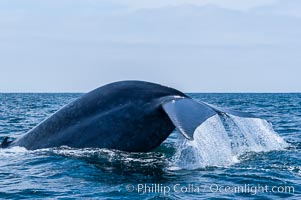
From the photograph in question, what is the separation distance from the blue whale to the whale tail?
3 cm

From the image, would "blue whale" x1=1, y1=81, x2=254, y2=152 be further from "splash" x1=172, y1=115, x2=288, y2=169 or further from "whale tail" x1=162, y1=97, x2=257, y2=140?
"splash" x1=172, y1=115, x2=288, y2=169

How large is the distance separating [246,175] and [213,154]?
2.86ft

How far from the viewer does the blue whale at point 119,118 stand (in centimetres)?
790

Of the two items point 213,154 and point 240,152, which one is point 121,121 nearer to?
point 213,154

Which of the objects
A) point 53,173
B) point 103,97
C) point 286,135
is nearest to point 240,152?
point 103,97

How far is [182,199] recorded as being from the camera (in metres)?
6.16

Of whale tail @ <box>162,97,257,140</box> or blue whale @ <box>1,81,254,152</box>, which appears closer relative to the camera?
whale tail @ <box>162,97,257,140</box>

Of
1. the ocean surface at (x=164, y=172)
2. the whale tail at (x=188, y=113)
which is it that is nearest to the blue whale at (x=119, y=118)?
the whale tail at (x=188, y=113)

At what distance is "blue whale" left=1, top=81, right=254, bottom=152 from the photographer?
311 inches

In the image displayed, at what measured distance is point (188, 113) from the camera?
22.5 ft

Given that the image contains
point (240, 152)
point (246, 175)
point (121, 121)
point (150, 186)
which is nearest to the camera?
point (150, 186)

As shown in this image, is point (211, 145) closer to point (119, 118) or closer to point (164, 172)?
point (164, 172)

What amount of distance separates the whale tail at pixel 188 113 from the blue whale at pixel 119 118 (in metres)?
0.03

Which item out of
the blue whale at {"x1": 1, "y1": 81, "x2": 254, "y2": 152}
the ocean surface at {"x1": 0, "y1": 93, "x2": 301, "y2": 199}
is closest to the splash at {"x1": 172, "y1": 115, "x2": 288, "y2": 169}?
the ocean surface at {"x1": 0, "y1": 93, "x2": 301, "y2": 199}
